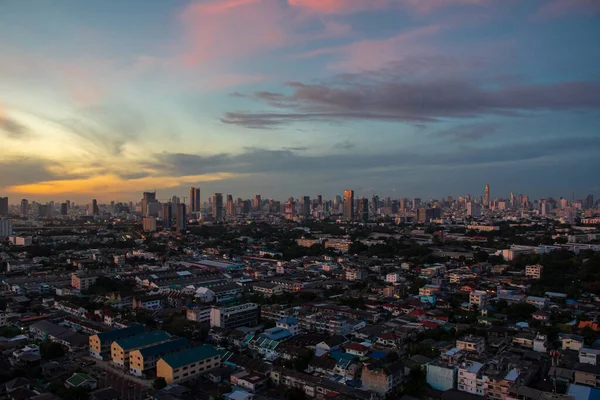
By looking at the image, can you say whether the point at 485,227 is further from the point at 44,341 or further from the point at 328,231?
the point at 44,341

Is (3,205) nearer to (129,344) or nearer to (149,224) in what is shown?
(149,224)

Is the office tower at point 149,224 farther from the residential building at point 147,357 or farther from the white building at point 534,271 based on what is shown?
the residential building at point 147,357

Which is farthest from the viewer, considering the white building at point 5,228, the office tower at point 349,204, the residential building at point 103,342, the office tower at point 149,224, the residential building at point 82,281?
the office tower at point 349,204

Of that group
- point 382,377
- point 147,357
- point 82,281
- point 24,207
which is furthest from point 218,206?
point 382,377

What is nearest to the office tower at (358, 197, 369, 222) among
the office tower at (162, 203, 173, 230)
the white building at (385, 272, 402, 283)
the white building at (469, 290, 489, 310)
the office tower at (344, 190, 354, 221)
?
the office tower at (344, 190, 354, 221)

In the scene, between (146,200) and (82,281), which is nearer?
(82,281)

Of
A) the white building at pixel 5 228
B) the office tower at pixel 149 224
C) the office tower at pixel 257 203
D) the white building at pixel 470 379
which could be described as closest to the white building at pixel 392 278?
the white building at pixel 470 379

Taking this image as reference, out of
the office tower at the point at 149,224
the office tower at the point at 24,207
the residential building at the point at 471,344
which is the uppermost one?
the office tower at the point at 24,207
